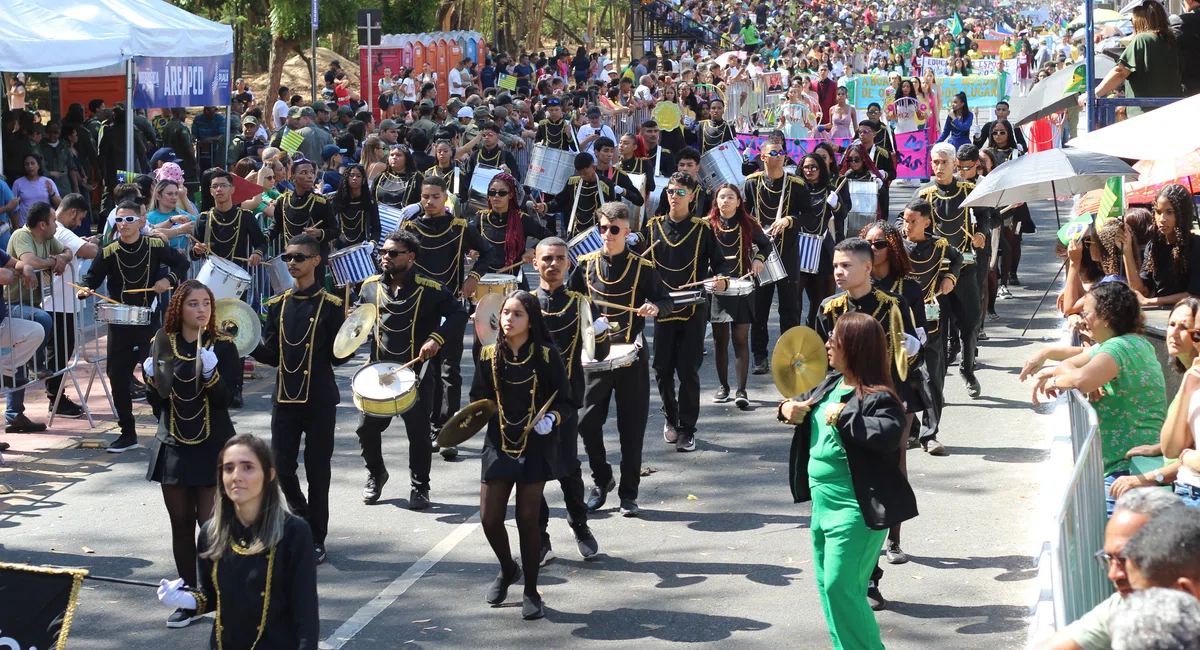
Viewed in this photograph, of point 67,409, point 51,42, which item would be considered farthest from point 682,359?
point 51,42

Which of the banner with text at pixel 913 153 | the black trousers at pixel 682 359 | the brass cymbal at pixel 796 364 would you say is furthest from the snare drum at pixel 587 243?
the banner with text at pixel 913 153

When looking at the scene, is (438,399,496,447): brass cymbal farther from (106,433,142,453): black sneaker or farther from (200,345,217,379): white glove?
(106,433,142,453): black sneaker

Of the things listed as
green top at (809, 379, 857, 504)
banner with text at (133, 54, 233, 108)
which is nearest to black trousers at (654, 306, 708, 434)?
green top at (809, 379, 857, 504)

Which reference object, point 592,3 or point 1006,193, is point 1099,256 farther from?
point 592,3

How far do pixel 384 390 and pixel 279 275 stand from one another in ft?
14.3

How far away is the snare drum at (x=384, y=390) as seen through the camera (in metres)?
8.33

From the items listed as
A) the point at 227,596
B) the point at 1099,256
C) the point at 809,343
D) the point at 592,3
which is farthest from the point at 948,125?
the point at 592,3

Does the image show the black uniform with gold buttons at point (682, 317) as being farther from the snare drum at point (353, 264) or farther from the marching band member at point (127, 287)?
the marching band member at point (127, 287)

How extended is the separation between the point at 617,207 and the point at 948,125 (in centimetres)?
1339

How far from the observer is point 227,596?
4.98 meters

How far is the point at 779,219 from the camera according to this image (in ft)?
41.8

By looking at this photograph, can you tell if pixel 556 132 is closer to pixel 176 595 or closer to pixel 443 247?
pixel 443 247

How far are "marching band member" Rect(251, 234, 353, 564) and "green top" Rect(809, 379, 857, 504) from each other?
3143mm

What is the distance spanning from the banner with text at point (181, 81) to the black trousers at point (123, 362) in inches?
272
